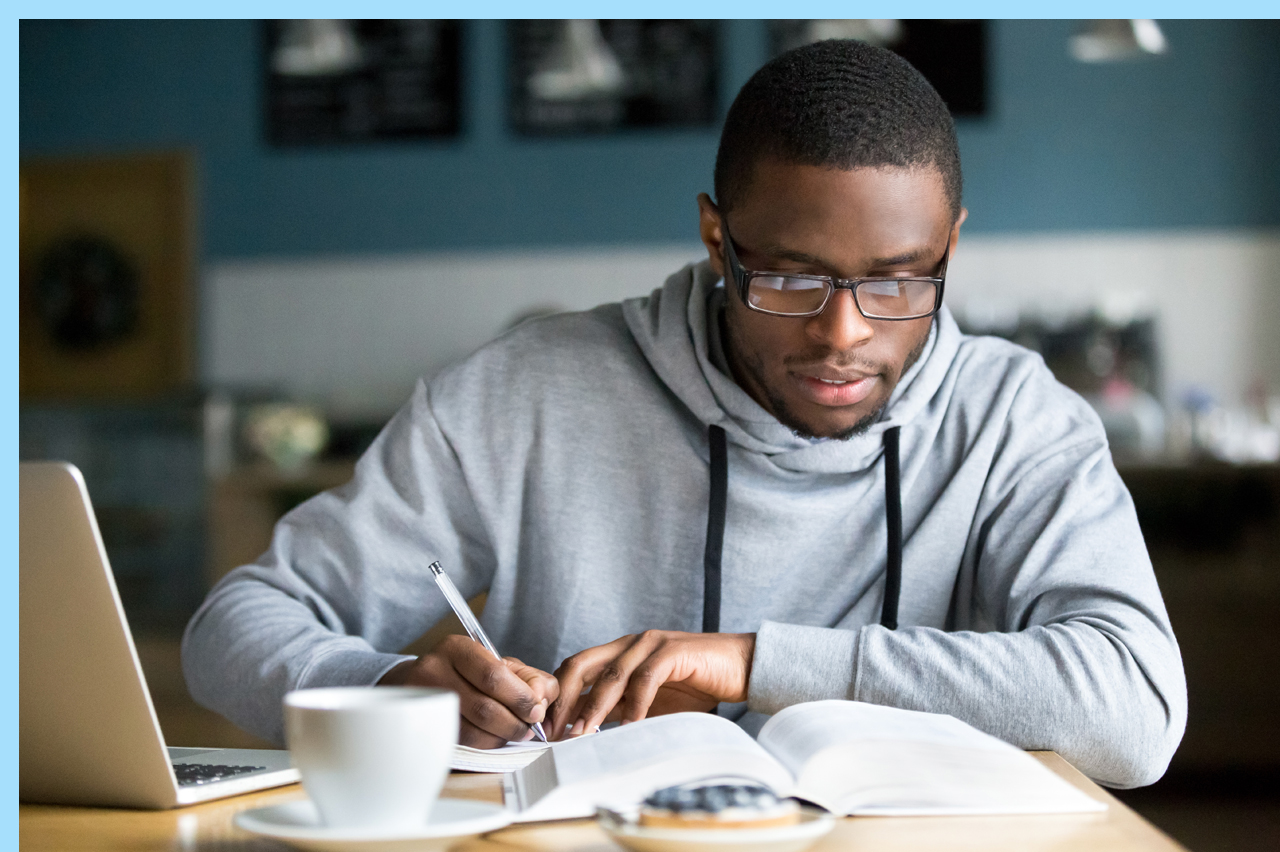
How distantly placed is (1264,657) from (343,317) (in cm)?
312

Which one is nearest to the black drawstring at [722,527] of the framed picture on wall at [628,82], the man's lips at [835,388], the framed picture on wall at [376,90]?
the man's lips at [835,388]

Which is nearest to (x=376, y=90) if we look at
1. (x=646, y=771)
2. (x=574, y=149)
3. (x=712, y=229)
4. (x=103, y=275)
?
(x=574, y=149)

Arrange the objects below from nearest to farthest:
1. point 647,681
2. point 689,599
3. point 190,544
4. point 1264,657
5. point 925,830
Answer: point 925,830
point 647,681
point 689,599
point 1264,657
point 190,544

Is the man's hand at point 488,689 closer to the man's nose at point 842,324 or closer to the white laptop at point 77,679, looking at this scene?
the white laptop at point 77,679

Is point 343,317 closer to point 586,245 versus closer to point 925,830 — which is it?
point 586,245

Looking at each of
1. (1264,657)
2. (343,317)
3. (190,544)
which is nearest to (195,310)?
(343,317)

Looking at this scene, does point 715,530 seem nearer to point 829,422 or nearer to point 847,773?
point 829,422

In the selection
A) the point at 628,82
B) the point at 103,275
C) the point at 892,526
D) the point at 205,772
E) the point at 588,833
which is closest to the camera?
the point at 588,833

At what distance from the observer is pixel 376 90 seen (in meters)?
4.61

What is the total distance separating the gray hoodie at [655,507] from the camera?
3.84ft

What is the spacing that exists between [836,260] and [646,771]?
536 millimetres

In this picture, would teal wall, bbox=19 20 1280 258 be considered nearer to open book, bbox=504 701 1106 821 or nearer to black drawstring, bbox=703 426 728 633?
black drawstring, bbox=703 426 728 633

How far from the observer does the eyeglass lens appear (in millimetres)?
1080

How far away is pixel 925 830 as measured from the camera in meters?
0.66
